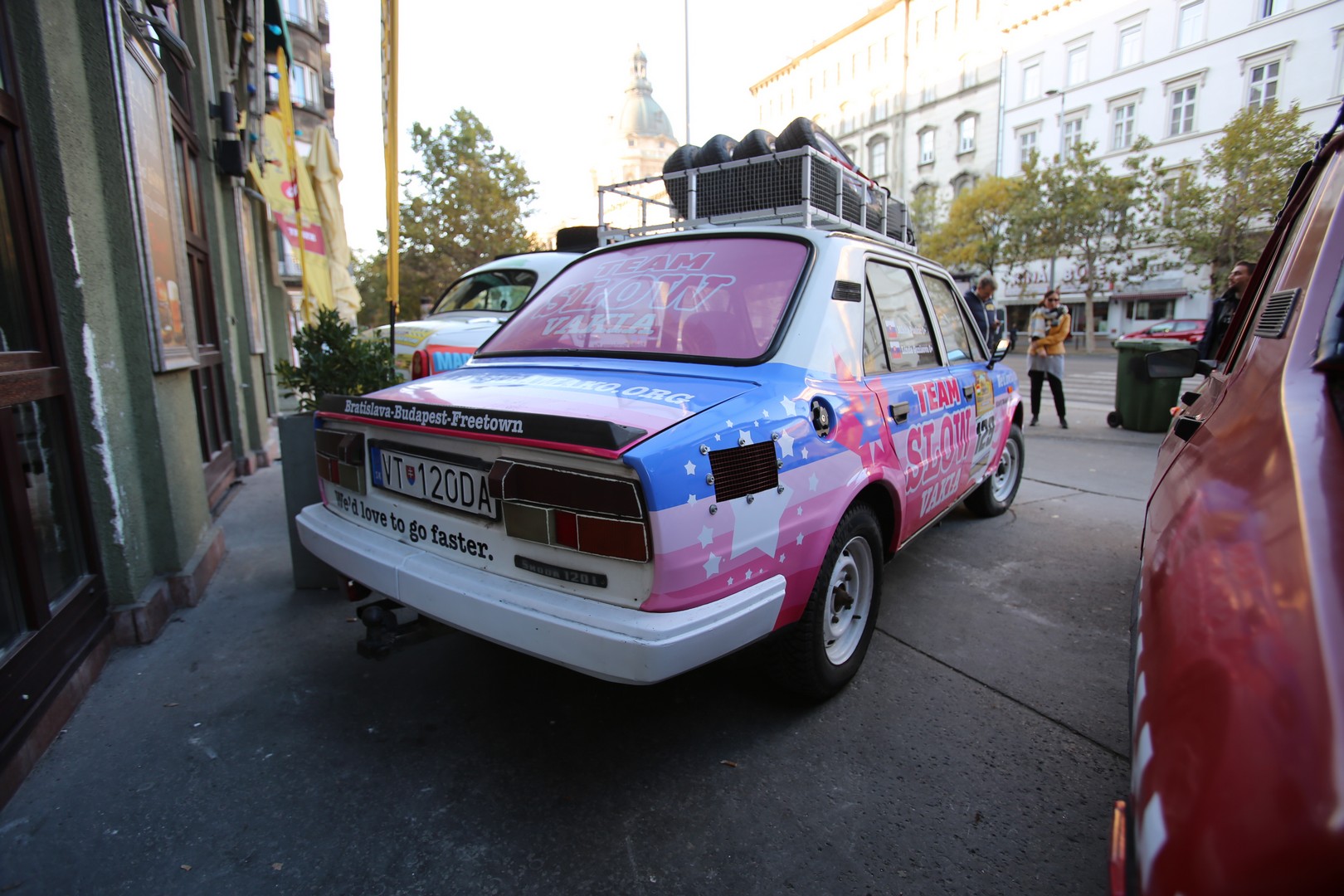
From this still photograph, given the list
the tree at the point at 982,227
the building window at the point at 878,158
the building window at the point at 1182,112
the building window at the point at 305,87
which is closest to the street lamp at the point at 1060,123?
the tree at the point at 982,227

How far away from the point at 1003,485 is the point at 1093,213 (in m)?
28.4

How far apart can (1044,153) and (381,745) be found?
42800 millimetres

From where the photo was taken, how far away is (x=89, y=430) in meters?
2.92

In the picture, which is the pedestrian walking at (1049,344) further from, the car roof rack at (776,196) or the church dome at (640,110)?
the church dome at (640,110)

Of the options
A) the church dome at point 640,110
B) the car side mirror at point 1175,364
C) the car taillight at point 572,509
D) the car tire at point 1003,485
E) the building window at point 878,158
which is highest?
the church dome at point 640,110

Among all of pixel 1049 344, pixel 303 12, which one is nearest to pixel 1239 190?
pixel 1049 344

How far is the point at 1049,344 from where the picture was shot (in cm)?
852

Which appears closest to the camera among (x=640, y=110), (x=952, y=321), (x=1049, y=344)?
(x=952, y=321)

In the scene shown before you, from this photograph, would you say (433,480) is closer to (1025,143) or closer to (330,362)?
(330,362)

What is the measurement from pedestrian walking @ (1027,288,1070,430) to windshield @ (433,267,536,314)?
5994 millimetres

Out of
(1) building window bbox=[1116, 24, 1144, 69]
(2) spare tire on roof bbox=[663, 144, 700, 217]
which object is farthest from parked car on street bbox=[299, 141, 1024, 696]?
(1) building window bbox=[1116, 24, 1144, 69]

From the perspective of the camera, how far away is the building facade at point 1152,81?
1027 inches

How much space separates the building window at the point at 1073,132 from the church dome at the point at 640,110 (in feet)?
185

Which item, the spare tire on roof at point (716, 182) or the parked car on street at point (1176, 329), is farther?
the parked car on street at point (1176, 329)
